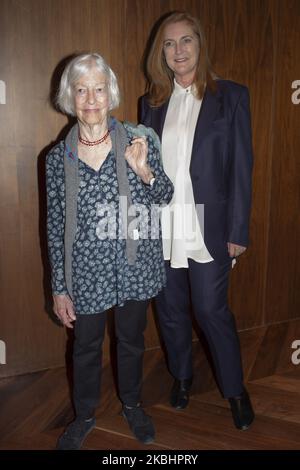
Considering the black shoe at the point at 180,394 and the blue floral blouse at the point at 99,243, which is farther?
the black shoe at the point at 180,394

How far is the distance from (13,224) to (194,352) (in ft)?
3.99

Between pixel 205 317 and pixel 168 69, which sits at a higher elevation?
pixel 168 69

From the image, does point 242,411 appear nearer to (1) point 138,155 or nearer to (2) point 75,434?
(2) point 75,434

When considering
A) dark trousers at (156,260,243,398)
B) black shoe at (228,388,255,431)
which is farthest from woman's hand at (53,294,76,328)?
black shoe at (228,388,255,431)

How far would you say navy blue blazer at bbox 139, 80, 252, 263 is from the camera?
5.89 ft

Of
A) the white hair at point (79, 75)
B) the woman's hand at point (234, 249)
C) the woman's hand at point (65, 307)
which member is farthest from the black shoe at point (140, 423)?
the white hair at point (79, 75)

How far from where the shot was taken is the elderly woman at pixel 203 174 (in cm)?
181

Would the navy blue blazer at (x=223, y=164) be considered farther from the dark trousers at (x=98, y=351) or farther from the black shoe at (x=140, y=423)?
the black shoe at (x=140, y=423)

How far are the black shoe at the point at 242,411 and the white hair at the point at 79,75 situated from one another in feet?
4.29

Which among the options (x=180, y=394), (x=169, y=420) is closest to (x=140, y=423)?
(x=169, y=420)

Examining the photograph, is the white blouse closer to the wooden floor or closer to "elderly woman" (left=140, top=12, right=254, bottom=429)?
"elderly woman" (left=140, top=12, right=254, bottom=429)

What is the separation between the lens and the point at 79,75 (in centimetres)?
155

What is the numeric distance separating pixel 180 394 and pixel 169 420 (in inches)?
5.8

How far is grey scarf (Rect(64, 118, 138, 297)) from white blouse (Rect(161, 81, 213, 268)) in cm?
28
